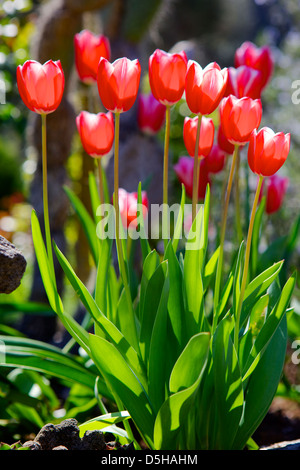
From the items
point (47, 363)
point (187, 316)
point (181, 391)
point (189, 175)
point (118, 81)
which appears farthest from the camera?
point (189, 175)

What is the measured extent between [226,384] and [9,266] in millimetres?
577

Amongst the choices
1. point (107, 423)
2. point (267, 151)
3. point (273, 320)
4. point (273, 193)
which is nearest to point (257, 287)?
point (273, 320)

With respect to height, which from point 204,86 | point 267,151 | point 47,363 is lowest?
point 47,363

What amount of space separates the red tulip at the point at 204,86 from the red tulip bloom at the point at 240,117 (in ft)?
0.11

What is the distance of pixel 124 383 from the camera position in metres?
1.21

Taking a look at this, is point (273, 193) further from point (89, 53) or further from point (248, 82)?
point (89, 53)

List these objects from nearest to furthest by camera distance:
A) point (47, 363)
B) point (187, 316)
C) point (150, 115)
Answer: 1. point (187, 316)
2. point (47, 363)
3. point (150, 115)

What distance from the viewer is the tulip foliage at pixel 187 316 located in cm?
115

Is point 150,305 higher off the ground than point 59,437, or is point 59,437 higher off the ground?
point 150,305

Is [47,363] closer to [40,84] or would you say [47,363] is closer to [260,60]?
[40,84]

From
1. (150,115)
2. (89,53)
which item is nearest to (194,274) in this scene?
(89,53)

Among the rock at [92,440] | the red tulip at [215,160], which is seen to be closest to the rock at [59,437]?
the rock at [92,440]

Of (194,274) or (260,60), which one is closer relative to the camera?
(194,274)

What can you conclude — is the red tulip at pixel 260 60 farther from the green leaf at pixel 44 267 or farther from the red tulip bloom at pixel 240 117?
the green leaf at pixel 44 267
